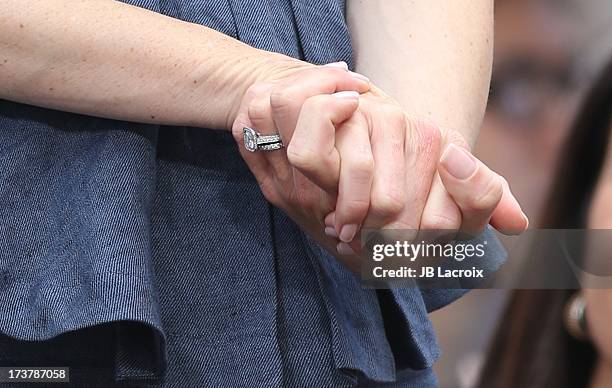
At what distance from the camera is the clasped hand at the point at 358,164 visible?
719mm

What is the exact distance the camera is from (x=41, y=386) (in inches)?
30.0

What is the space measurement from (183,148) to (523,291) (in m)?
0.29

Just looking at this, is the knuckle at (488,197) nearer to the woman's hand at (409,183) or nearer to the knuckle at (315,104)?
the woman's hand at (409,183)

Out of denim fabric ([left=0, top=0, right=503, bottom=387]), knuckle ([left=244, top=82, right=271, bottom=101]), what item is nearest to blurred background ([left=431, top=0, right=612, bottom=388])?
denim fabric ([left=0, top=0, right=503, bottom=387])

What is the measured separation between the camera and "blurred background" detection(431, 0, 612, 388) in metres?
1.89

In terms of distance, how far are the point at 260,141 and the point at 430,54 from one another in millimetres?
239

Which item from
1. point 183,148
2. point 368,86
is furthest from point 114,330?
point 368,86

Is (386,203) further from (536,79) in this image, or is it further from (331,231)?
(536,79)

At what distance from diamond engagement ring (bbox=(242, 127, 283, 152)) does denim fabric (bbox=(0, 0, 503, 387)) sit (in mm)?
85

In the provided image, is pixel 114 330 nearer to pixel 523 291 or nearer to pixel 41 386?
pixel 41 386

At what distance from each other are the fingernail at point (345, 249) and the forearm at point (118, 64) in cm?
13

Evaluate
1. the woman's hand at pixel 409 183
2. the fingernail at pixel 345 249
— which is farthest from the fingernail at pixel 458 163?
the fingernail at pixel 345 249

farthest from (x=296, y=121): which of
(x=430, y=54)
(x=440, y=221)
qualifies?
(x=430, y=54)

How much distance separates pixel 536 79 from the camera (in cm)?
214
